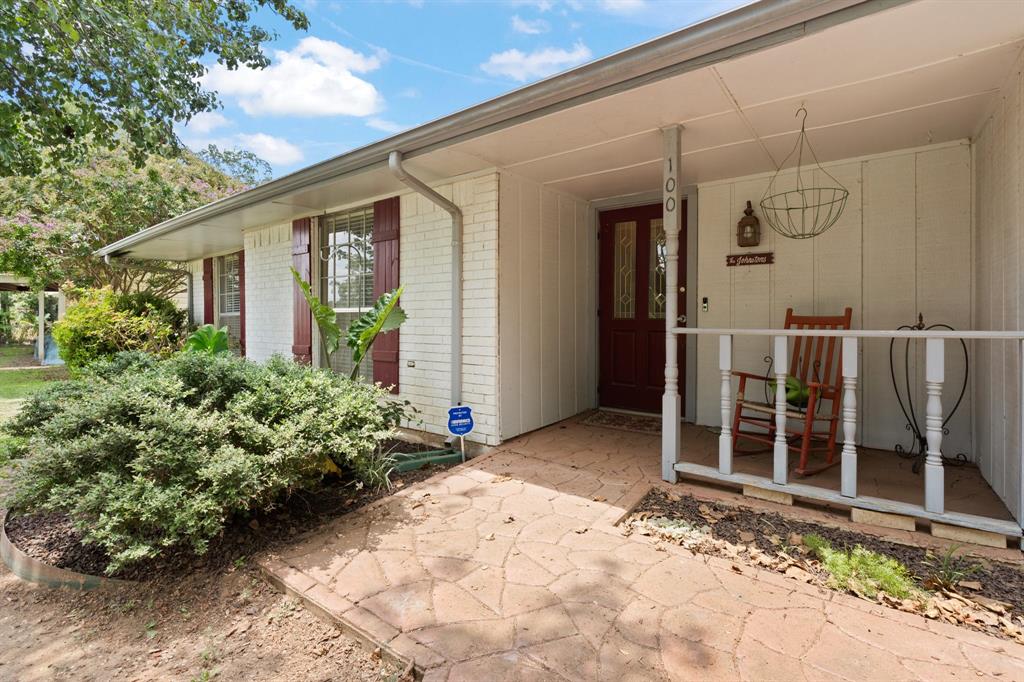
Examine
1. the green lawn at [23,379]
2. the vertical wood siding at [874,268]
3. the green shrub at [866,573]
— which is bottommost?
the green shrub at [866,573]

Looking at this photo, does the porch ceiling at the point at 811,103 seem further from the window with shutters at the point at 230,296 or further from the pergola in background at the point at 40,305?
the pergola in background at the point at 40,305

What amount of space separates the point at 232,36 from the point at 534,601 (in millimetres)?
6985

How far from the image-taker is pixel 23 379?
952 centimetres

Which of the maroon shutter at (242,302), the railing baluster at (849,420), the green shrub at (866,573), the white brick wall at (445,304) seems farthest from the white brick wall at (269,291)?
the green shrub at (866,573)

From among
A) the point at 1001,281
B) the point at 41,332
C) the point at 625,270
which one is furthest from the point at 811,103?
the point at 41,332

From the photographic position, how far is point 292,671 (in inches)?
70.6

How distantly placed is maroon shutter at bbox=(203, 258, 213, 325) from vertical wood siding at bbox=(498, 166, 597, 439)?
6891mm

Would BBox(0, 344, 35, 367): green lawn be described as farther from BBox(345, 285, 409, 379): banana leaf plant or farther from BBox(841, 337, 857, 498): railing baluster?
BBox(841, 337, 857, 498): railing baluster

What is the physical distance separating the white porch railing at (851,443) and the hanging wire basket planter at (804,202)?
1.35 meters

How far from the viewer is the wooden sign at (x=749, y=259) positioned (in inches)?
163

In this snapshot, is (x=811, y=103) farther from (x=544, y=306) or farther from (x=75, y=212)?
(x=75, y=212)

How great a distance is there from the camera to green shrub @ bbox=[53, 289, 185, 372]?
7.41m

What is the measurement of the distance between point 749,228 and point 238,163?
19004mm

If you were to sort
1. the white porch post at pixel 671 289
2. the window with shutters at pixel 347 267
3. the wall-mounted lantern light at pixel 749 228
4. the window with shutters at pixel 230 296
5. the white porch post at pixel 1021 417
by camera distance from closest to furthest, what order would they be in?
1. the white porch post at pixel 1021 417
2. the white porch post at pixel 671 289
3. the wall-mounted lantern light at pixel 749 228
4. the window with shutters at pixel 347 267
5. the window with shutters at pixel 230 296
